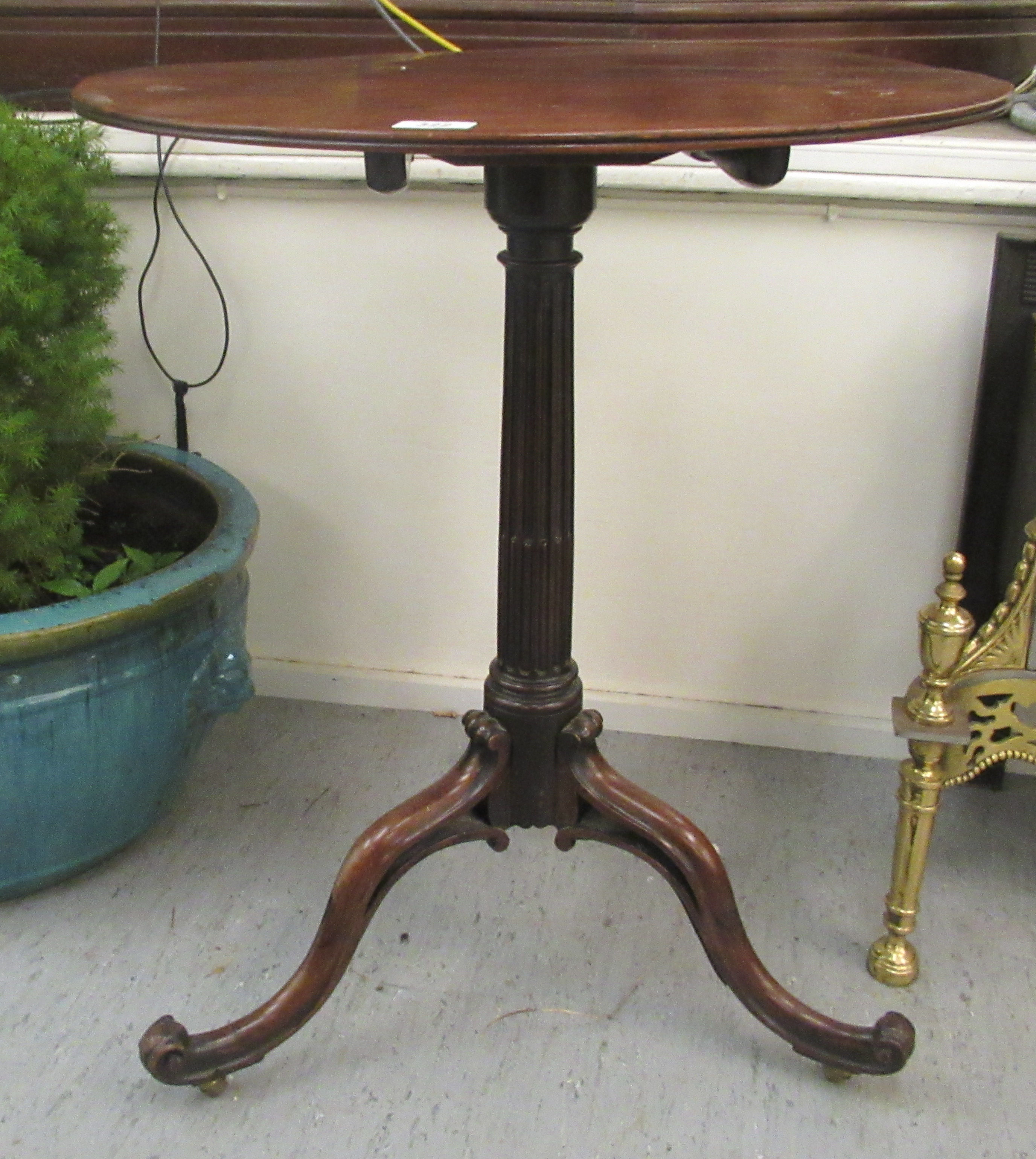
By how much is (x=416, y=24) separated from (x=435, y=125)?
819 millimetres

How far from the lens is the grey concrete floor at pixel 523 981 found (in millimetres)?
1148

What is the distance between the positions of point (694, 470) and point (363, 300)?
0.47 metres

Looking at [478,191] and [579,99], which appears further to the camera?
[478,191]

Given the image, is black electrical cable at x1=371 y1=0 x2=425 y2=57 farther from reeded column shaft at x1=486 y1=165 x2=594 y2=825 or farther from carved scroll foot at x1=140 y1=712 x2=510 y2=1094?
carved scroll foot at x1=140 y1=712 x2=510 y2=1094

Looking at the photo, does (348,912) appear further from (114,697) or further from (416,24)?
(416,24)

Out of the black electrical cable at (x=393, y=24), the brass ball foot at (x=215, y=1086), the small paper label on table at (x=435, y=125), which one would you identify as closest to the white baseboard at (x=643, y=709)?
the brass ball foot at (x=215, y=1086)

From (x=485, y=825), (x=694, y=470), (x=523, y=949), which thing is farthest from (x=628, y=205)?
(x=523, y=949)

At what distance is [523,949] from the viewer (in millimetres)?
1363

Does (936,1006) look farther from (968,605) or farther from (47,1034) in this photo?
(47,1034)

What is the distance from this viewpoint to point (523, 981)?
1.32 metres

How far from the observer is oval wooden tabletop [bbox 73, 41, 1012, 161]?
77cm

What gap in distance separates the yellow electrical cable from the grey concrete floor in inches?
35.3

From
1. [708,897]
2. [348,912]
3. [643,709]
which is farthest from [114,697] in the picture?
[643,709]

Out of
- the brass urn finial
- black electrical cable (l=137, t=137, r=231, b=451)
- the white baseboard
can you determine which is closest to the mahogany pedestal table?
the brass urn finial
